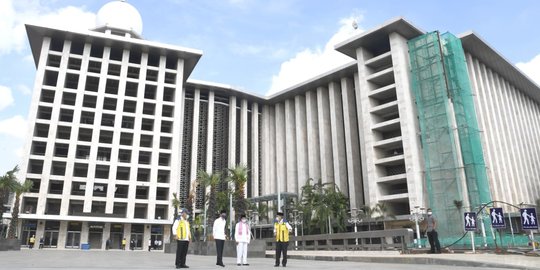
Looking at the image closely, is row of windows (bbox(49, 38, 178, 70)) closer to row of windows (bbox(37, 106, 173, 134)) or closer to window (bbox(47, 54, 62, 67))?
window (bbox(47, 54, 62, 67))

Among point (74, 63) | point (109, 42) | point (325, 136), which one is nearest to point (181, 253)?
point (325, 136)

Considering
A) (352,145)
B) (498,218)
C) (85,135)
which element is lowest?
(498,218)

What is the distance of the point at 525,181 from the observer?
60.8 metres

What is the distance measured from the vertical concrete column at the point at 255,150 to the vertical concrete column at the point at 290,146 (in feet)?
15.6

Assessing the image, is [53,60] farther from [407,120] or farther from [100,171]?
[407,120]

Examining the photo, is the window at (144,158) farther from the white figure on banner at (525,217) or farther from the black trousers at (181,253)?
the white figure on banner at (525,217)

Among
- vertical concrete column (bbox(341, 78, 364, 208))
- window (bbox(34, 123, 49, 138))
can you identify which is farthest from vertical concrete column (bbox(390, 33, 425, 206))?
window (bbox(34, 123, 49, 138))

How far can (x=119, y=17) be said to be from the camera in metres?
61.2

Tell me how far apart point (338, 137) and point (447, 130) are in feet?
53.0

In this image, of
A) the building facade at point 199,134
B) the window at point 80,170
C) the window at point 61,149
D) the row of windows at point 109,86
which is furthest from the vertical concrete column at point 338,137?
the window at point 61,149

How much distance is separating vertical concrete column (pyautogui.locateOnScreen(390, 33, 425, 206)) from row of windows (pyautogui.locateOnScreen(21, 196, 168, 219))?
31.1 m

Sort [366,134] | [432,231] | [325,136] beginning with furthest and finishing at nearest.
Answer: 1. [325,136]
2. [366,134]
3. [432,231]

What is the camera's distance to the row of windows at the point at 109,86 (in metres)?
56.6

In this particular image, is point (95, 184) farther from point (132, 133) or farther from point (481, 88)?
point (481, 88)
